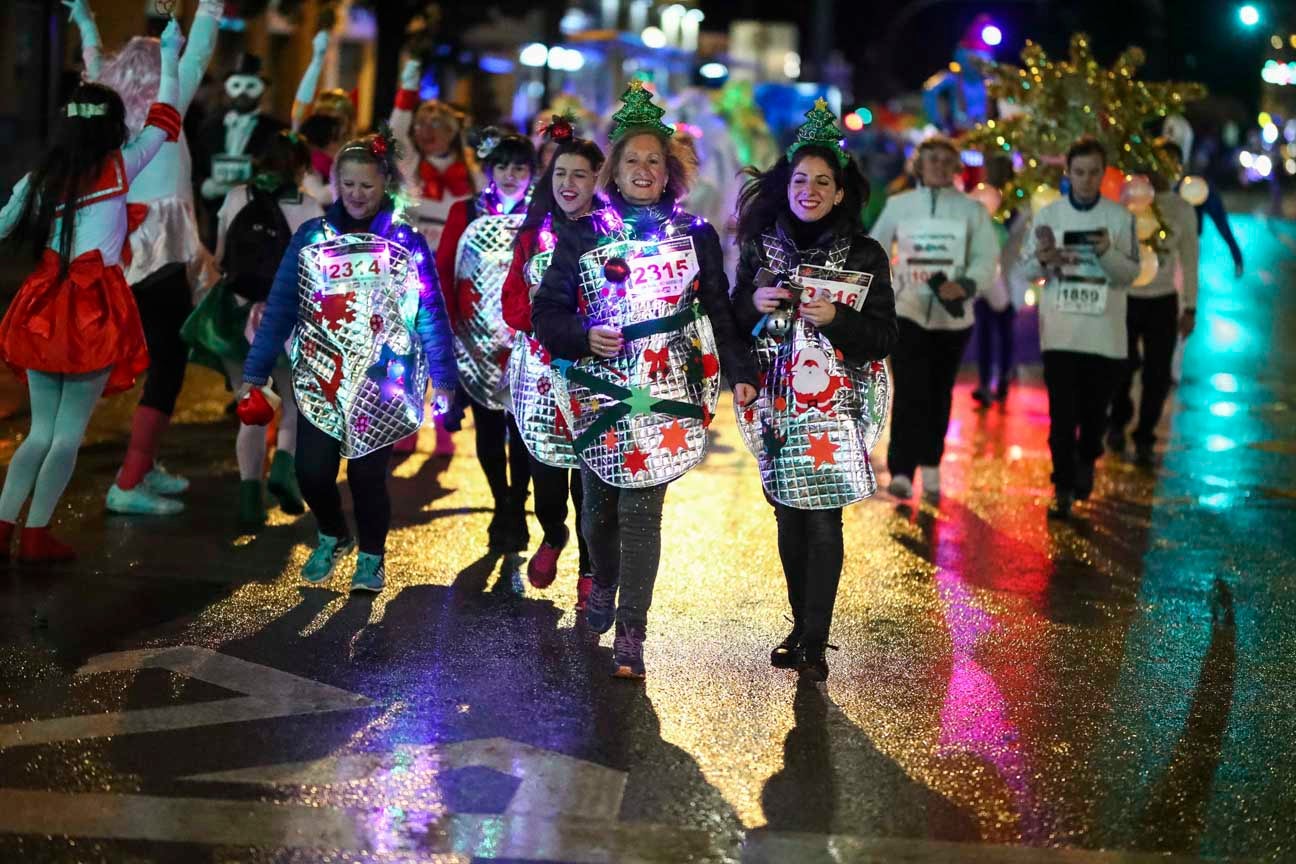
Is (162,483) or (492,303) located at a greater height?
(492,303)

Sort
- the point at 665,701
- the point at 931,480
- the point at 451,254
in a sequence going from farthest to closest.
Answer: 1. the point at 931,480
2. the point at 451,254
3. the point at 665,701

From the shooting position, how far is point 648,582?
5926 mm

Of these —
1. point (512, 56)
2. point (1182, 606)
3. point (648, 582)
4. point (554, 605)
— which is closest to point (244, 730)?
point (648, 582)

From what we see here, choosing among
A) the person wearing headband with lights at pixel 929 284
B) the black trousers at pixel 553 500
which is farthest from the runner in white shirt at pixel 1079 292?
the black trousers at pixel 553 500

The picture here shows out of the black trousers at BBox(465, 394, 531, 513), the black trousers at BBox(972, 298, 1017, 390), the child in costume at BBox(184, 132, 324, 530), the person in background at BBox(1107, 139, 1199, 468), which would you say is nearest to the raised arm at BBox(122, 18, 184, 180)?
the child in costume at BBox(184, 132, 324, 530)

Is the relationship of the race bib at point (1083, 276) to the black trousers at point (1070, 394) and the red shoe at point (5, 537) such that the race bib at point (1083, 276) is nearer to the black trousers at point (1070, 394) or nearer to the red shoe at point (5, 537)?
the black trousers at point (1070, 394)

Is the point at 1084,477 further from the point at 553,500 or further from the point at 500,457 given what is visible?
the point at 553,500

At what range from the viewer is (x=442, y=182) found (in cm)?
1041

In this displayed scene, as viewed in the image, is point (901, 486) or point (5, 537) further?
point (901, 486)

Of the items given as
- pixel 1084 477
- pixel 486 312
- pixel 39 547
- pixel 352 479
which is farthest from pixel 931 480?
pixel 39 547

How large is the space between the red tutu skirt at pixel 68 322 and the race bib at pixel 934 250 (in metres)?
4.32

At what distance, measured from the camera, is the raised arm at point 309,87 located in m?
9.92

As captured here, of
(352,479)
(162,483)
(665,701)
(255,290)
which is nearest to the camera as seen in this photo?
(665,701)

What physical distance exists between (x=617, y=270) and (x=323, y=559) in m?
2.17
